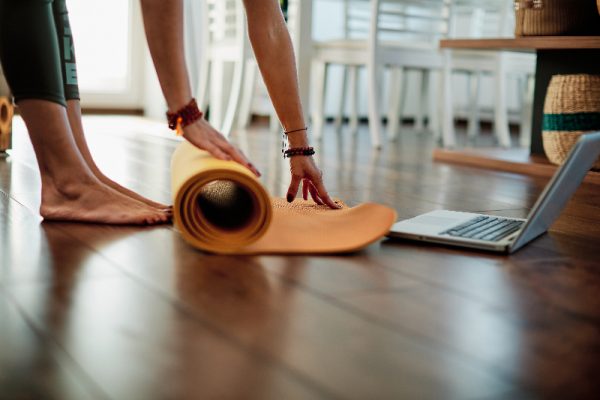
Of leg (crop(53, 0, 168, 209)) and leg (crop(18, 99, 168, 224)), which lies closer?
leg (crop(18, 99, 168, 224))

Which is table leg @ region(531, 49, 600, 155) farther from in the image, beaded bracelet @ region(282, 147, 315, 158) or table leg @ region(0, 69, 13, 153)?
table leg @ region(0, 69, 13, 153)

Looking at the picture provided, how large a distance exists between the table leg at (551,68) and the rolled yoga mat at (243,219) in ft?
6.12

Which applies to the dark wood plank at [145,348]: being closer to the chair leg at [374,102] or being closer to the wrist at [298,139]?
the wrist at [298,139]

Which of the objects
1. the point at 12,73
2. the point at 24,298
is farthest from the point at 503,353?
the point at 12,73

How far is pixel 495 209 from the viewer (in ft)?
6.16

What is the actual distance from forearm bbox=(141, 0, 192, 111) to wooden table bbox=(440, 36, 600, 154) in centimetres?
172

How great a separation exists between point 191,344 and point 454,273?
0.49 m

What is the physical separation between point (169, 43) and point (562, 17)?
184 cm

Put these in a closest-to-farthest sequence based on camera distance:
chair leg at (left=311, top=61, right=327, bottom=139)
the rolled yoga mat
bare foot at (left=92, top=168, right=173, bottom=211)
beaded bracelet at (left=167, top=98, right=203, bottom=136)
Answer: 1. the rolled yoga mat
2. beaded bracelet at (left=167, top=98, right=203, bottom=136)
3. bare foot at (left=92, top=168, right=173, bottom=211)
4. chair leg at (left=311, top=61, right=327, bottom=139)

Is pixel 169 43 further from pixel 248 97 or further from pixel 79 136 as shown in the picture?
pixel 248 97

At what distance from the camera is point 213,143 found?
130 cm

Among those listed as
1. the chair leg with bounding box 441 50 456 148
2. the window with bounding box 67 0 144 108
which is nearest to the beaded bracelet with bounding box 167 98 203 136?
the chair leg with bounding box 441 50 456 148

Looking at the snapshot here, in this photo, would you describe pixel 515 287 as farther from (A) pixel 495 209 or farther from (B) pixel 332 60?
(B) pixel 332 60

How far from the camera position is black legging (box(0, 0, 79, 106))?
1.43 m
